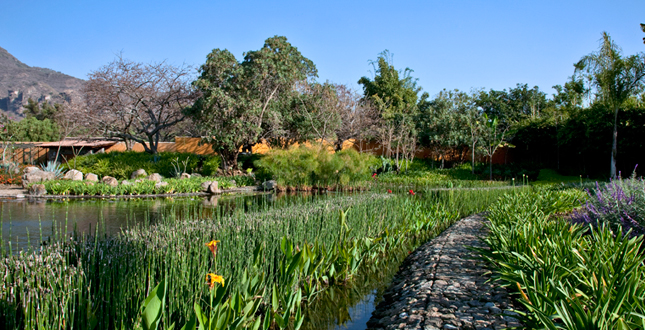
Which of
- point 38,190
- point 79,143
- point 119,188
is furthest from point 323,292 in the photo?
point 79,143

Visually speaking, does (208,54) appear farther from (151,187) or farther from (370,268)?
(370,268)

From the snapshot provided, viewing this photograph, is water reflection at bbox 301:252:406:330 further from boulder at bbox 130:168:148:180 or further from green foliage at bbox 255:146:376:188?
boulder at bbox 130:168:148:180

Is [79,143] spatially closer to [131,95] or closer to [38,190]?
[131,95]

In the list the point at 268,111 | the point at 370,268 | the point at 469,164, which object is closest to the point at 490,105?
the point at 469,164

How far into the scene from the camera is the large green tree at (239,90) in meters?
12.5

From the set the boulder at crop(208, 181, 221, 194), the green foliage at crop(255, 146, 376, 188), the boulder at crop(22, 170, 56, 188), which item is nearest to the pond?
the boulder at crop(208, 181, 221, 194)

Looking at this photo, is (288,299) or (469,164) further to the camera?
(469,164)

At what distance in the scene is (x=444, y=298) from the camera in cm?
257

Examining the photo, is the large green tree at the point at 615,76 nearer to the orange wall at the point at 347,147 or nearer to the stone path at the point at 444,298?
the orange wall at the point at 347,147

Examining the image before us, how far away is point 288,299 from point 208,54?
39.1ft

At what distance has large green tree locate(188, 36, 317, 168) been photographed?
12539 mm

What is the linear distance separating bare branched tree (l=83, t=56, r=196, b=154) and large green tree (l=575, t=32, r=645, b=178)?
537 inches

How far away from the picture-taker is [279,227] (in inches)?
128

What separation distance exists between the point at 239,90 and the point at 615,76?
11.7 m
